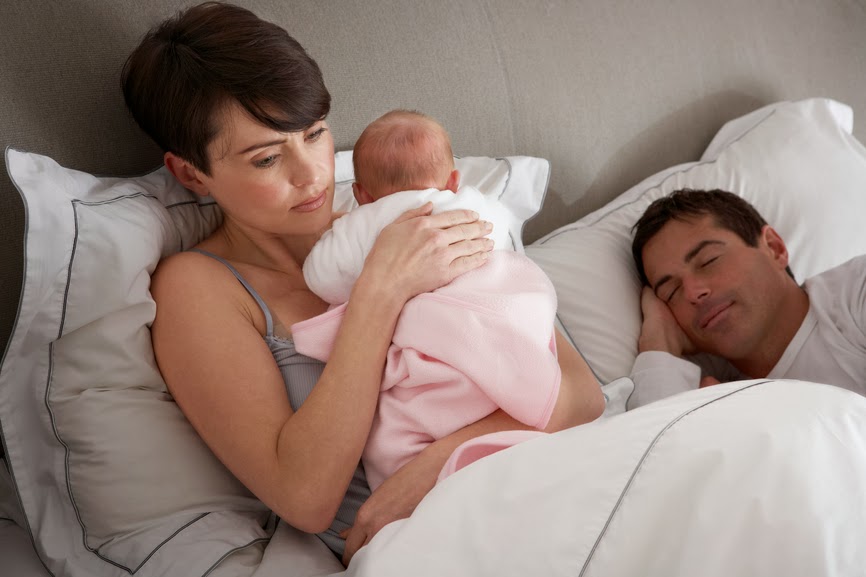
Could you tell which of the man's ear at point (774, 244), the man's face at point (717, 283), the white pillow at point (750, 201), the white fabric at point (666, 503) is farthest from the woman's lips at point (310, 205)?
the man's ear at point (774, 244)

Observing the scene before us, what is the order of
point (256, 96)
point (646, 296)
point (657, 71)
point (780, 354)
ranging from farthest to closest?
point (657, 71) → point (646, 296) → point (780, 354) → point (256, 96)

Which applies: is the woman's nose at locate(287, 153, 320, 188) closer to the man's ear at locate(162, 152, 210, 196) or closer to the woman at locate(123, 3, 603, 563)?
the woman at locate(123, 3, 603, 563)

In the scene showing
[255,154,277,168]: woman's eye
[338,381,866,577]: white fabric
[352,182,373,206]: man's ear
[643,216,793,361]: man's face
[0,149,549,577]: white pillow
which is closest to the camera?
[338,381,866,577]: white fabric

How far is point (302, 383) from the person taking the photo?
131 cm

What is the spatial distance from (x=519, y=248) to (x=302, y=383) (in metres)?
0.61

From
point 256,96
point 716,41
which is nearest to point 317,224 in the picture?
point 256,96

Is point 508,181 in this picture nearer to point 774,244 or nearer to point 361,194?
point 361,194

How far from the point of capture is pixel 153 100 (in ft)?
4.13

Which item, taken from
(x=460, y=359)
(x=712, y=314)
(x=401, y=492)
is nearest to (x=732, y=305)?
(x=712, y=314)

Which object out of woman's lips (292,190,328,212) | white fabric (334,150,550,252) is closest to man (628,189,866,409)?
white fabric (334,150,550,252)

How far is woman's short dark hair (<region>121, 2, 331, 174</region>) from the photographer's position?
1193mm

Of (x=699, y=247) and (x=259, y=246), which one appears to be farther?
(x=699, y=247)

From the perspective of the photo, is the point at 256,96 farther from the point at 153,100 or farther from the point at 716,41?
the point at 716,41

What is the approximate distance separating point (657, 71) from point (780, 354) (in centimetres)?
101
